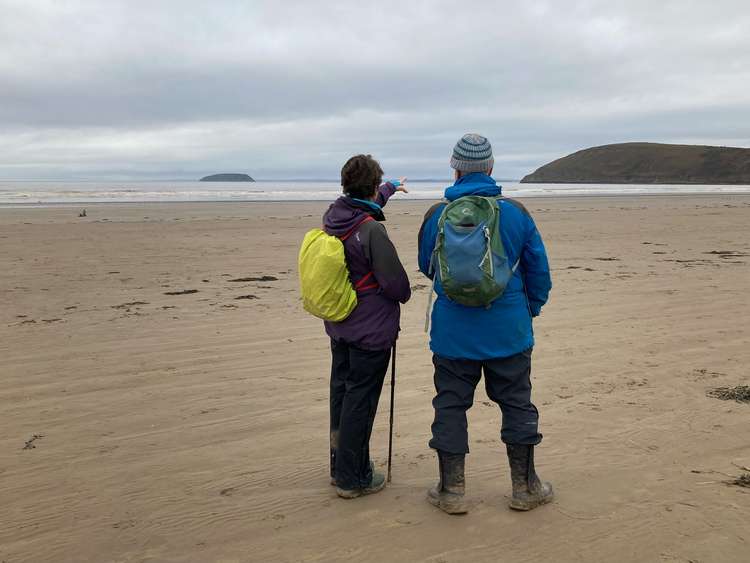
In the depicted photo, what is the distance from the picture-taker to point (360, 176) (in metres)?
3.58

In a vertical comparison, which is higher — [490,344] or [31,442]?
[490,344]

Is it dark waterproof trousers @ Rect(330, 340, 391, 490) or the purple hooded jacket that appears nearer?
the purple hooded jacket

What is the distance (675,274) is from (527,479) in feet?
26.3

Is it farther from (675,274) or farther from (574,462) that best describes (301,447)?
(675,274)

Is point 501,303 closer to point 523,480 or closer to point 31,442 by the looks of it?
point 523,480

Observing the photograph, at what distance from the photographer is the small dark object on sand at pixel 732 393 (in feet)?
16.3

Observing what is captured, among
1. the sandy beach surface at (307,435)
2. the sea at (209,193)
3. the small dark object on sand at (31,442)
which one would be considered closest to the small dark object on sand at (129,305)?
the sandy beach surface at (307,435)

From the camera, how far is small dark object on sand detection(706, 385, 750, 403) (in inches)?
196

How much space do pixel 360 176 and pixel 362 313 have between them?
0.72 meters

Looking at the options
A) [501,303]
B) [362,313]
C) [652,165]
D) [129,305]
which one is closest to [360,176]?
[362,313]

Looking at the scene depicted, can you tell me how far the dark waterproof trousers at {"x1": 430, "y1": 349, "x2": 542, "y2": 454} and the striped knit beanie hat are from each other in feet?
3.22

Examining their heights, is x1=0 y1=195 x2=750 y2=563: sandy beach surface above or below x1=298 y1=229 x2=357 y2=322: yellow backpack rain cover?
below

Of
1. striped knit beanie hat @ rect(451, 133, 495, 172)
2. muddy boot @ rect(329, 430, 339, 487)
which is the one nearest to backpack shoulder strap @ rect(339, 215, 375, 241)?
striped knit beanie hat @ rect(451, 133, 495, 172)

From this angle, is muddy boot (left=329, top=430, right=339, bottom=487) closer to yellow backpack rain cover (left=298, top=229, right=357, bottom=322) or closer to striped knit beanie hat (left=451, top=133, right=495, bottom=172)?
yellow backpack rain cover (left=298, top=229, right=357, bottom=322)
